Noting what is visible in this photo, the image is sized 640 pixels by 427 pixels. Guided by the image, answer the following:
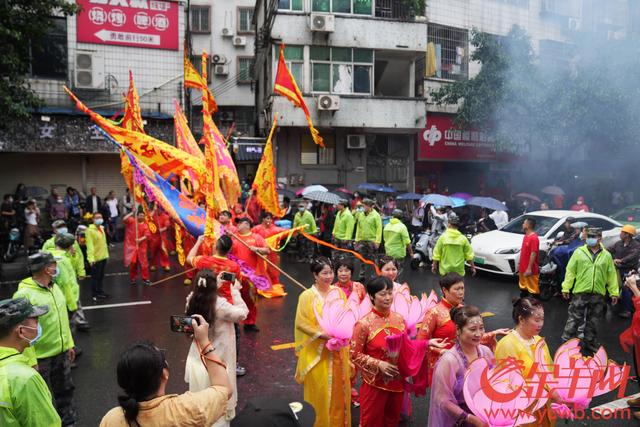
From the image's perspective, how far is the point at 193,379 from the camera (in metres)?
3.38

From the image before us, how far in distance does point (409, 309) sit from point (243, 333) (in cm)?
388

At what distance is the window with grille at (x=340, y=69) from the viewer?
1878cm

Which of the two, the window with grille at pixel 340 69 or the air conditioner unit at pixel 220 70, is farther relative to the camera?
the air conditioner unit at pixel 220 70

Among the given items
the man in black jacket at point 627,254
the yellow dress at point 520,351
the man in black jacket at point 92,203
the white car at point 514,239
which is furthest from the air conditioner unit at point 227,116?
the yellow dress at point 520,351

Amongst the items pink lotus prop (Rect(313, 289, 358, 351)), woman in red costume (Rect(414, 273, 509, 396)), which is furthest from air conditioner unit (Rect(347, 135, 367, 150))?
pink lotus prop (Rect(313, 289, 358, 351))

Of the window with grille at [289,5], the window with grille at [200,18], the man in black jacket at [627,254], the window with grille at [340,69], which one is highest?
the window with grille at [200,18]

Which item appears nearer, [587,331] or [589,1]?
[587,331]

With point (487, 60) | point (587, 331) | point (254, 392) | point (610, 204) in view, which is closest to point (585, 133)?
point (487, 60)

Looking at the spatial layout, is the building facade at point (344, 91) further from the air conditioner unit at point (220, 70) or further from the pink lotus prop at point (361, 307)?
the pink lotus prop at point (361, 307)

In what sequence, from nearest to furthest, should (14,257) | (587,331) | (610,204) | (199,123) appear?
(587,331), (14,257), (610,204), (199,123)

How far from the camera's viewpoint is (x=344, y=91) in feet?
62.6

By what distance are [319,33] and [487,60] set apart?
6086 millimetres

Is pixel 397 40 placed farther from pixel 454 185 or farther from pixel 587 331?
pixel 587 331

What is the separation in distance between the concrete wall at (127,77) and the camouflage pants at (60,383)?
1496 centimetres
